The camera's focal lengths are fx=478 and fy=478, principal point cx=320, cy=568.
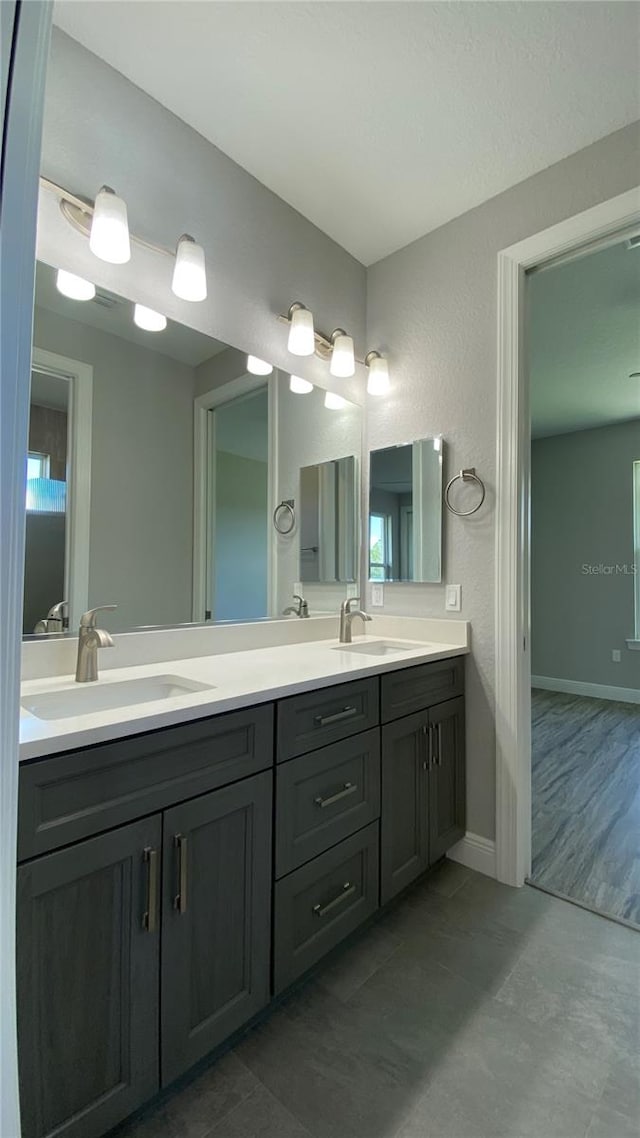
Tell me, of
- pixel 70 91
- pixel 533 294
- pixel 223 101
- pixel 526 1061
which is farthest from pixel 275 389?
pixel 526 1061

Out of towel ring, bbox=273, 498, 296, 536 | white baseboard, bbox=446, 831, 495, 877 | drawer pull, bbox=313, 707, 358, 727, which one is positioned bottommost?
white baseboard, bbox=446, 831, 495, 877

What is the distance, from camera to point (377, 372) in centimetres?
221

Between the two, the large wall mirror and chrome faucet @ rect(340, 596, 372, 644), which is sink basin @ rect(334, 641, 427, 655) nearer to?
chrome faucet @ rect(340, 596, 372, 644)

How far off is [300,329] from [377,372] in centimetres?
46

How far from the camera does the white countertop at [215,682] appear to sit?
0.83 metres

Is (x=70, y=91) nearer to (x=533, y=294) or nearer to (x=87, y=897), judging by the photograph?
(x=87, y=897)

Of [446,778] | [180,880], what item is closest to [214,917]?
[180,880]

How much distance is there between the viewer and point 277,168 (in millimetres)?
1785

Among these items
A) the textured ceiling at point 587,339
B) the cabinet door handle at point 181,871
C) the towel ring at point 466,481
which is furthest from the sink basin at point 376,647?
the textured ceiling at point 587,339

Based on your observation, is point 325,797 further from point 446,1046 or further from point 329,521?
point 329,521

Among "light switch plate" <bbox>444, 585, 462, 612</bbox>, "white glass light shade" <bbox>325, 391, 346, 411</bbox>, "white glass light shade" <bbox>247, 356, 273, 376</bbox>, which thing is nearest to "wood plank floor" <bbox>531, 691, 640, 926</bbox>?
"light switch plate" <bbox>444, 585, 462, 612</bbox>

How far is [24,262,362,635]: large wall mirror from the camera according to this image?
4.33 feet

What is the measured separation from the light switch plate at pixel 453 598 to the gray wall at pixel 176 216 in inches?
43.5

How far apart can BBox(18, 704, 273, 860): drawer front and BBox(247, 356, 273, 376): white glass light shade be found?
1.32 metres
